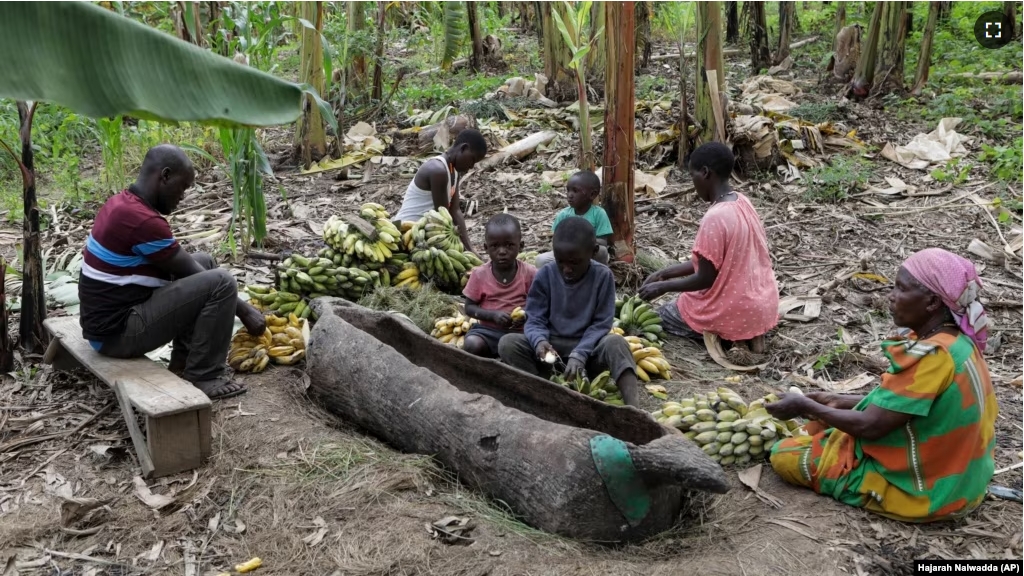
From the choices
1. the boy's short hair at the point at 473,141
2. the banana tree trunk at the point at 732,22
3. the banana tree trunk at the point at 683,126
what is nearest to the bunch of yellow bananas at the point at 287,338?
the boy's short hair at the point at 473,141

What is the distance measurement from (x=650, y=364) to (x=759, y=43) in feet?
36.1

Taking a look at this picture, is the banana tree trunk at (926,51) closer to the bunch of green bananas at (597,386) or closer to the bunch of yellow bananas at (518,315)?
the bunch of yellow bananas at (518,315)

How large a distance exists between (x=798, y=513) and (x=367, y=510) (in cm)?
192

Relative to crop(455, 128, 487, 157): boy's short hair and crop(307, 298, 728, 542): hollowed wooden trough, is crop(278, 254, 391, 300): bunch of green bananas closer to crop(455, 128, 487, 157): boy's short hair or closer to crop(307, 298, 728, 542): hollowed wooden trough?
crop(307, 298, 728, 542): hollowed wooden trough

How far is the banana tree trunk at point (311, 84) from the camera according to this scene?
30.8ft

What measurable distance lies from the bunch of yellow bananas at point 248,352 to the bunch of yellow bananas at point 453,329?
44.4 inches

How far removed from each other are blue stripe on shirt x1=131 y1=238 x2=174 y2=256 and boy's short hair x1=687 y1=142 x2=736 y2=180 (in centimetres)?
325

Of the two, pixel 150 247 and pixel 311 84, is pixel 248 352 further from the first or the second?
pixel 311 84

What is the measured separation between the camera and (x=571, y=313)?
4.84 metres

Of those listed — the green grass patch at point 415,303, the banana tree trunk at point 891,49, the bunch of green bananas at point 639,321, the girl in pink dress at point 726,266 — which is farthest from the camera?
the banana tree trunk at point 891,49

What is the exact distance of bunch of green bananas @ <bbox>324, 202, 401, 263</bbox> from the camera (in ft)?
20.7

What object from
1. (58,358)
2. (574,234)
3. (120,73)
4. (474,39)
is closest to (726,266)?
(574,234)

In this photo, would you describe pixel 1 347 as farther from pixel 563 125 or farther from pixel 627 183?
pixel 563 125

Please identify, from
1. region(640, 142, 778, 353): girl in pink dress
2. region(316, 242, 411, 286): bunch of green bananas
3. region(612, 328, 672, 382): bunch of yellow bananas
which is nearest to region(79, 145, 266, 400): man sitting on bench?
region(316, 242, 411, 286): bunch of green bananas
